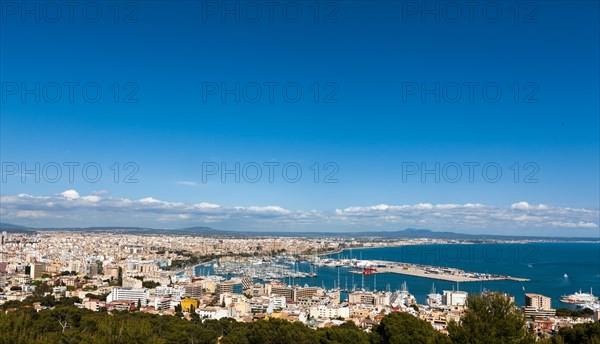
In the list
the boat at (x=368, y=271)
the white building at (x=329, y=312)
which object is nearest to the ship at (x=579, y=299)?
the white building at (x=329, y=312)

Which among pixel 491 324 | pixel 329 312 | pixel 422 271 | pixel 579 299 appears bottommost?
pixel 422 271

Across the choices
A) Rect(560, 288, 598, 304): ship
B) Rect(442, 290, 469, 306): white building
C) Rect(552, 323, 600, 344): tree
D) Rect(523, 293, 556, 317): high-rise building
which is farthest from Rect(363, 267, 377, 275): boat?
Rect(552, 323, 600, 344): tree

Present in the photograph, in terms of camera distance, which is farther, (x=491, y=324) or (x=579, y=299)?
(x=579, y=299)

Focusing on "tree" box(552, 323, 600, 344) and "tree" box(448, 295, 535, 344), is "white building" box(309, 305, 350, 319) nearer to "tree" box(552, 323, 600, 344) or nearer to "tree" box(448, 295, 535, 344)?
"tree" box(552, 323, 600, 344)

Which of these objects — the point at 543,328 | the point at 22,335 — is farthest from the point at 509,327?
the point at 543,328

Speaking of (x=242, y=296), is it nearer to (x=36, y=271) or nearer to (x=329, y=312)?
(x=329, y=312)

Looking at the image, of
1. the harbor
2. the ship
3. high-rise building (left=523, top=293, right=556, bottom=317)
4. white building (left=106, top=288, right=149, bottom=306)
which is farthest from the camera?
the harbor

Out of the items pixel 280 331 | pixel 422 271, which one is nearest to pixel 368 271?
pixel 422 271

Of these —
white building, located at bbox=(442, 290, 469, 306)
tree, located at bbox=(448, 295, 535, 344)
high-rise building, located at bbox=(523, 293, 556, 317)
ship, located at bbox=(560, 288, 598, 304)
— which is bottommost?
ship, located at bbox=(560, 288, 598, 304)
